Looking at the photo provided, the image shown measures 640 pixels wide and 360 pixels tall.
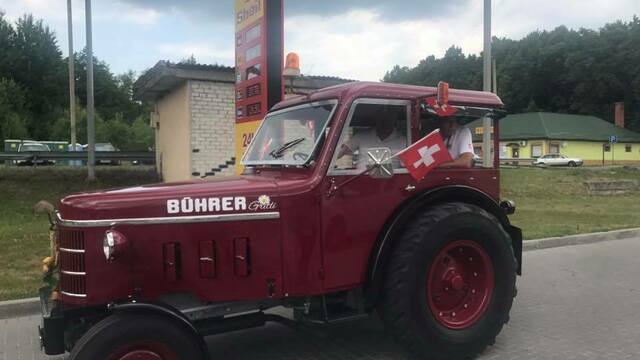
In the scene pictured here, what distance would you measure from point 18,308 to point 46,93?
68032 mm

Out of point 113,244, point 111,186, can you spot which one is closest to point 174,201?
point 113,244

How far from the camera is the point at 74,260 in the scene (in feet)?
12.3

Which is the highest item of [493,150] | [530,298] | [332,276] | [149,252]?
[493,150]

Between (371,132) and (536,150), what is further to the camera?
(536,150)

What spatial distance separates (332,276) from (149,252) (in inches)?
52.7

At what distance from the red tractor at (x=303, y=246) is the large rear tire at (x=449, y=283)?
11 mm

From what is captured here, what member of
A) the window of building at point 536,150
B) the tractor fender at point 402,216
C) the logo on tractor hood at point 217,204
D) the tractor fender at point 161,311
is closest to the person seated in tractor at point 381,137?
the tractor fender at point 402,216

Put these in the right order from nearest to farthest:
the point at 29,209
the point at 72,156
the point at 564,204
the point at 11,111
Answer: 1. the point at 29,209
2. the point at 564,204
3. the point at 72,156
4. the point at 11,111

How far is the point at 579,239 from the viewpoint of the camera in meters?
11.0

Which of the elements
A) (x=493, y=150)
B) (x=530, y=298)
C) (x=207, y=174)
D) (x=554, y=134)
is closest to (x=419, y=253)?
(x=493, y=150)

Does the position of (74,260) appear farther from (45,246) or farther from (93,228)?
(45,246)

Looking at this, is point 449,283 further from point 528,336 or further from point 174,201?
point 174,201

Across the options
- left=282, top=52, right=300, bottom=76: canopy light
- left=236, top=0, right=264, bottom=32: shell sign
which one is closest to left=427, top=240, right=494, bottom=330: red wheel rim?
left=282, top=52, right=300, bottom=76: canopy light

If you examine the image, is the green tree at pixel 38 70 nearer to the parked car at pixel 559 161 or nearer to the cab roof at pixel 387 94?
the parked car at pixel 559 161
